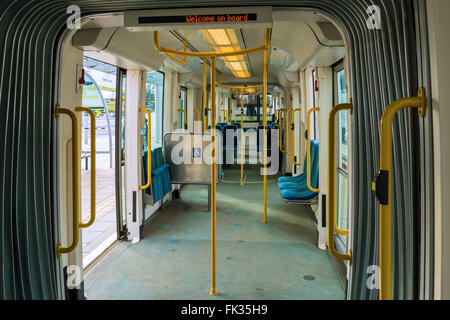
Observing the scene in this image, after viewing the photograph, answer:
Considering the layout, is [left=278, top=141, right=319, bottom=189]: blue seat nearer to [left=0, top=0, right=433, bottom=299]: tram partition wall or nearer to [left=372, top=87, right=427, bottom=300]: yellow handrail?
[left=0, top=0, right=433, bottom=299]: tram partition wall

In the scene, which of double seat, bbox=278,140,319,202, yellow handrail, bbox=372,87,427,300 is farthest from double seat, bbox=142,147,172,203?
yellow handrail, bbox=372,87,427,300

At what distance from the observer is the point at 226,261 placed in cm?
392

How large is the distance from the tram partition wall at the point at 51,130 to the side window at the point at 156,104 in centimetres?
414

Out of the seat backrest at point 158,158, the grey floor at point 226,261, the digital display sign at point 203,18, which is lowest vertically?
the grey floor at point 226,261

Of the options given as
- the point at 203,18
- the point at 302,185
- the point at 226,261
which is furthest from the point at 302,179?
the point at 203,18

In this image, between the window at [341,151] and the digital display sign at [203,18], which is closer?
the digital display sign at [203,18]

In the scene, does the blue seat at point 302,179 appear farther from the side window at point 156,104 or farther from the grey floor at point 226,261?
the side window at point 156,104

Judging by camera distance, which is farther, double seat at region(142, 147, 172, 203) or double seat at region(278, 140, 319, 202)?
double seat at region(142, 147, 172, 203)

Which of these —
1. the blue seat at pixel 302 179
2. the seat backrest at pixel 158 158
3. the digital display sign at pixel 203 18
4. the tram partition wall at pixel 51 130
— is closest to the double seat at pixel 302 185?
the blue seat at pixel 302 179

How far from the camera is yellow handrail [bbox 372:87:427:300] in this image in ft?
3.80

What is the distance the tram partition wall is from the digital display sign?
0.21 ft

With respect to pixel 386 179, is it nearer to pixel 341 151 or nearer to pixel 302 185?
pixel 341 151

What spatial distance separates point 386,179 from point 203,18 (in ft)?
4.21

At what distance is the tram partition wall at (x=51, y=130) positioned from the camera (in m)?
1.52
